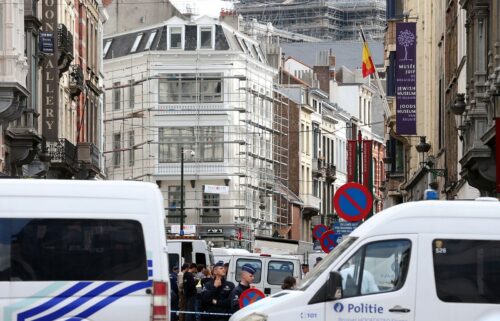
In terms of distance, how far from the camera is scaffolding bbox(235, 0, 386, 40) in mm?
154000

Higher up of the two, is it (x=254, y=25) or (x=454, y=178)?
(x=254, y=25)

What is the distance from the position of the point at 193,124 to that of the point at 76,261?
75585 millimetres

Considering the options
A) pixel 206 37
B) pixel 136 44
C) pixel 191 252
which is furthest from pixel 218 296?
pixel 136 44

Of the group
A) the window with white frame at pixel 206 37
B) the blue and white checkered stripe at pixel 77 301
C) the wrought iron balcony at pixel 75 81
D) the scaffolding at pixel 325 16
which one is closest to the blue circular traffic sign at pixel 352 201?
the blue and white checkered stripe at pixel 77 301

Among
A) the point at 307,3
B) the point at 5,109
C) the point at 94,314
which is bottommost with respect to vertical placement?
the point at 94,314

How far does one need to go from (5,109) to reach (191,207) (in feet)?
167

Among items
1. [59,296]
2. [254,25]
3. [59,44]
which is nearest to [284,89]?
[254,25]

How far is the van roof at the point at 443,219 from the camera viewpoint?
19.0 meters

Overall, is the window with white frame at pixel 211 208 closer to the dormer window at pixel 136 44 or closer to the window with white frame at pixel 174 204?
the window with white frame at pixel 174 204

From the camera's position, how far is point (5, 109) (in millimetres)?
43719

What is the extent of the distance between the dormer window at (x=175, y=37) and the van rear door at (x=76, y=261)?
257 ft

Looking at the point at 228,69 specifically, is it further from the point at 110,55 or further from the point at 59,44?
the point at 59,44

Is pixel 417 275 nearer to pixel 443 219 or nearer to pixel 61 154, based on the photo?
pixel 443 219

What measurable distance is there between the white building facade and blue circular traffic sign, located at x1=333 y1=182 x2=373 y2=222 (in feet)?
210
